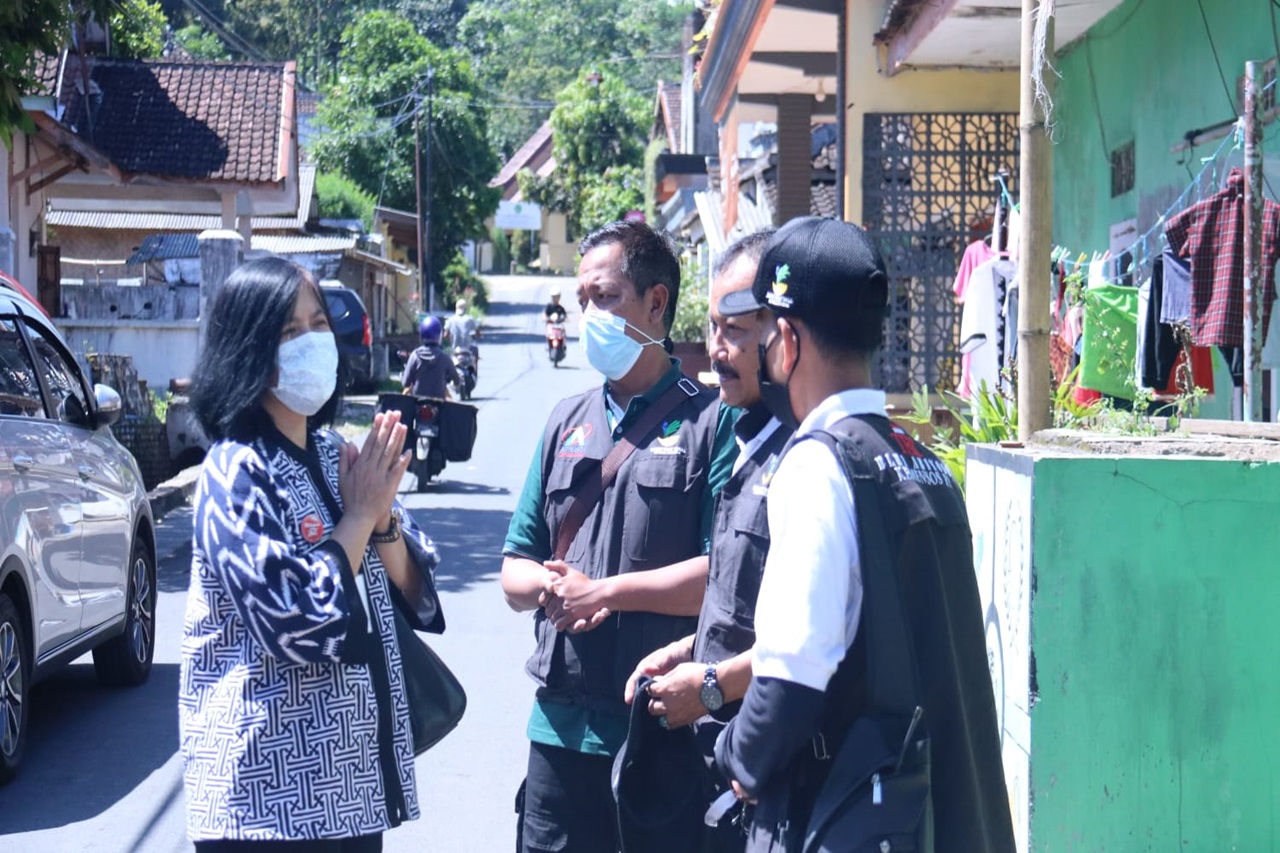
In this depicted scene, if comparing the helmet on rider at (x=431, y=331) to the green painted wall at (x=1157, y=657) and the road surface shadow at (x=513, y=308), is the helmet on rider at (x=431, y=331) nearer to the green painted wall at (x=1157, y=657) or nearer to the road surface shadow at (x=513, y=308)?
the green painted wall at (x=1157, y=657)

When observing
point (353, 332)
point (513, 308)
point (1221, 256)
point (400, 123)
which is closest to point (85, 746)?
point (353, 332)

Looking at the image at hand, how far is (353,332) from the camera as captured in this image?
274 inches

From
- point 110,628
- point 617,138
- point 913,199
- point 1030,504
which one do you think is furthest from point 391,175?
point 1030,504

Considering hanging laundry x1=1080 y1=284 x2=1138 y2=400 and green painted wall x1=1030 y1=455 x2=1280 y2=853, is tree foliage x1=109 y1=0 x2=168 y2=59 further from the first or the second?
green painted wall x1=1030 y1=455 x2=1280 y2=853

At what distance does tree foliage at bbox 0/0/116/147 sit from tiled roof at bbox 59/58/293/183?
10.3 meters

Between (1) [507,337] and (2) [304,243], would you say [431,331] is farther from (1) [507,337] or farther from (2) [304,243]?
(1) [507,337]

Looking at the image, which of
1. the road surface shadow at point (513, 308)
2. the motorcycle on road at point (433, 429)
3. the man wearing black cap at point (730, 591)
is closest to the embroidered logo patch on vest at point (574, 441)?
the man wearing black cap at point (730, 591)

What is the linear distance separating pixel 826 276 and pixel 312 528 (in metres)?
1.12

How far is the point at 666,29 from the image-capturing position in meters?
87.3

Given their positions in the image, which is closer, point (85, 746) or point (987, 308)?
point (85, 746)

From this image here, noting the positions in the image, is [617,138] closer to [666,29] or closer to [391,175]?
[391,175]

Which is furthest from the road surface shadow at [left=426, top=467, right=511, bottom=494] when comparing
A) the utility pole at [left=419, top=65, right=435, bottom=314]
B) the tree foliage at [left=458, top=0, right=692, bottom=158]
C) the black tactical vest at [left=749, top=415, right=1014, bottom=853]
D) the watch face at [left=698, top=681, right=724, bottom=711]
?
the tree foliage at [left=458, top=0, right=692, bottom=158]

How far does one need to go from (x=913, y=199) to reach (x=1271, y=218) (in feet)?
14.5

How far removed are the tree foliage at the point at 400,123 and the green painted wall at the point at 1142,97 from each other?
3759 centimetres
